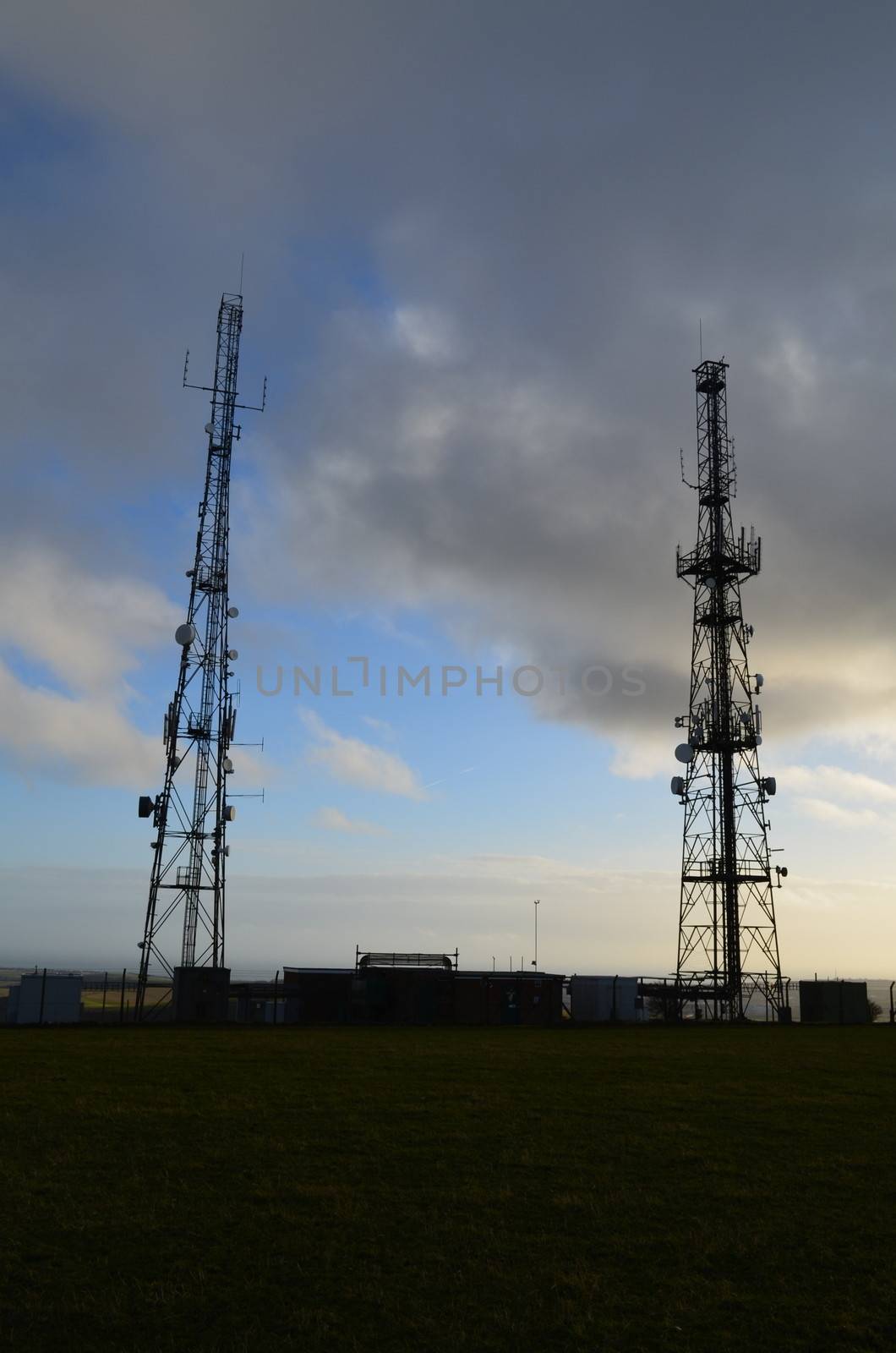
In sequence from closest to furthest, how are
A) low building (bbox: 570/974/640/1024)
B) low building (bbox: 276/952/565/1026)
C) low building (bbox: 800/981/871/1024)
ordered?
low building (bbox: 276/952/565/1026) → low building (bbox: 570/974/640/1024) → low building (bbox: 800/981/871/1024)

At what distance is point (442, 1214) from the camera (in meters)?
11.1

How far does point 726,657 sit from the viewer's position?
60.7 m

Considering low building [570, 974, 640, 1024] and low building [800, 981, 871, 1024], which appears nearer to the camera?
low building [570, 974, 640, 1024]

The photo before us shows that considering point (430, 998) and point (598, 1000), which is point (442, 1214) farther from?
point (598, 1000)

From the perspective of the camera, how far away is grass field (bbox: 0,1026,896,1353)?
326 inches

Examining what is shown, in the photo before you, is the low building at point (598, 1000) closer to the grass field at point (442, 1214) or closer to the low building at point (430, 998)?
the low building at point (430, 998)

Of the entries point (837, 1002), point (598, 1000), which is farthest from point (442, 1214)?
point (837, 1002)

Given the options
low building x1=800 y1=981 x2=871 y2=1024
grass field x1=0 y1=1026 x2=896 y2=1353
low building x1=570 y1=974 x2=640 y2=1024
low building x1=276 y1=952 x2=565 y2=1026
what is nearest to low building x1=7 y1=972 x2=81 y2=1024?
low building x1=276 y1=952 x2=565 y2=1026

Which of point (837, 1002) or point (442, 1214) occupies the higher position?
point (837, 1002)

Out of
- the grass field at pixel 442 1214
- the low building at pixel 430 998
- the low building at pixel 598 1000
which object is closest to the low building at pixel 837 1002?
the low building at pixel 598 1000

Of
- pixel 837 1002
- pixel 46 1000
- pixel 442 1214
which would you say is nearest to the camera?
pixel 442 1214

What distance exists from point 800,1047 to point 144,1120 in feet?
72.5

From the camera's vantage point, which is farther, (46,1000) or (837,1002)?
(837,1002)

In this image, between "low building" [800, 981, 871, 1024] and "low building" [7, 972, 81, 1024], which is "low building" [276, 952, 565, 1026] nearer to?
"low building" [7, 972, 81, 1024]
